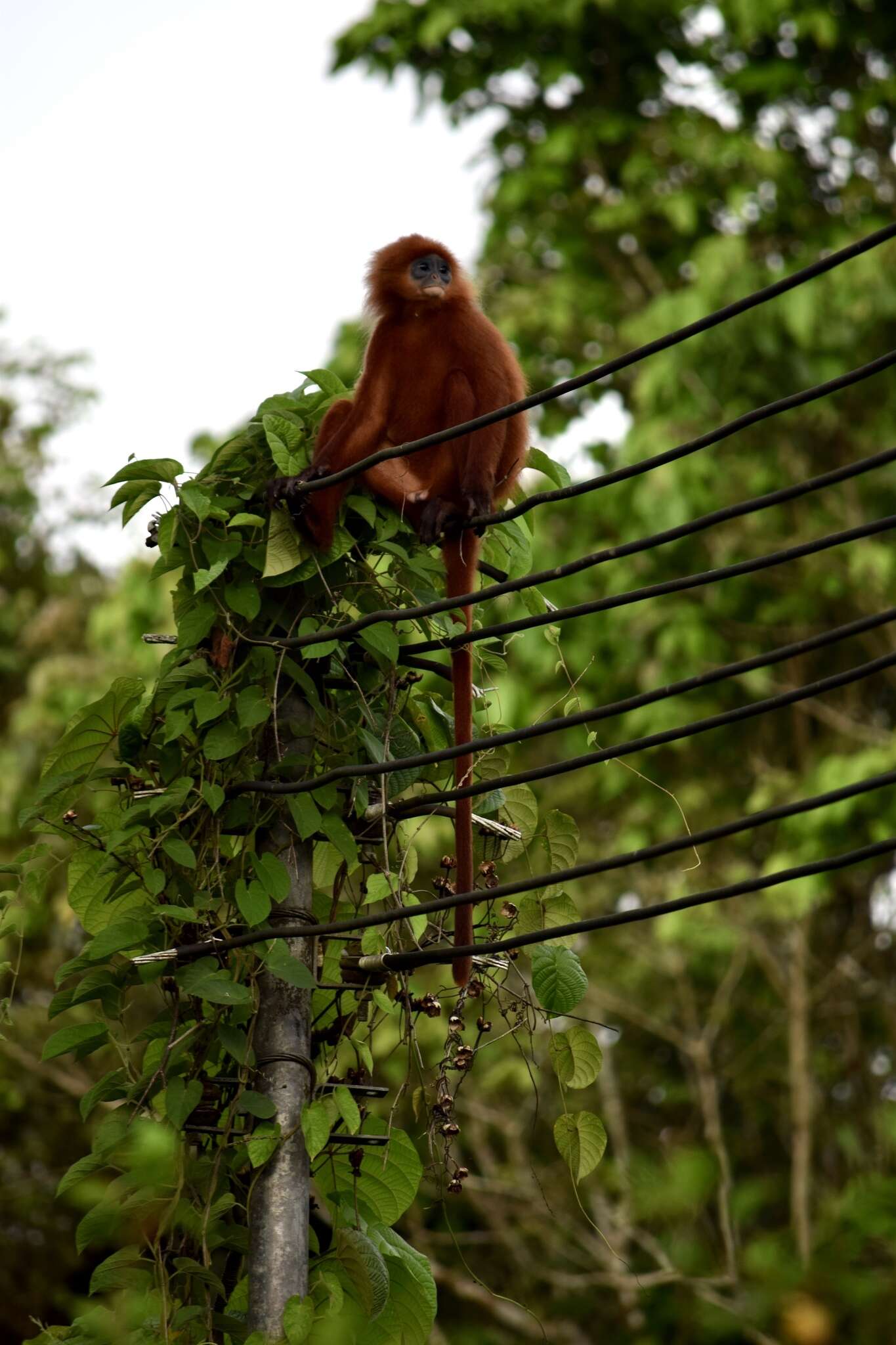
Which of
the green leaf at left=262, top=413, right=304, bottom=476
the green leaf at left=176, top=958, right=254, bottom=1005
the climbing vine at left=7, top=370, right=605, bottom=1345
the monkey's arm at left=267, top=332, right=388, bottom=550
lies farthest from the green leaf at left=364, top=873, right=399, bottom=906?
the green leaf at left=262, top=413, right=304, bottom=476

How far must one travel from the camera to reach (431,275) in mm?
3158

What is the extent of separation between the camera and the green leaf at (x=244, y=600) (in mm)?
2439

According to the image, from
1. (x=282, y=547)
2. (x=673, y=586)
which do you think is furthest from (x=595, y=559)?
(x=282, y=547)

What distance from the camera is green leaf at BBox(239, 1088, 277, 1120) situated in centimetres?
220

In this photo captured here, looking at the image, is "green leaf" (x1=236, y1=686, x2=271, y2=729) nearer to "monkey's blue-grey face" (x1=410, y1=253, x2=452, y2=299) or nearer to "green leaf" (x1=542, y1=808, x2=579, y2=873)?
"green leaf" (x1=542, y1=808, x2=579, y2=873)

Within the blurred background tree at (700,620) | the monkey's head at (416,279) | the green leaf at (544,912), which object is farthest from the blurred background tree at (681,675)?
the green leaf at (544,912)

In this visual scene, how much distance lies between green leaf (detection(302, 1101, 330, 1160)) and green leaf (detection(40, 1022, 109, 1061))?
33cm

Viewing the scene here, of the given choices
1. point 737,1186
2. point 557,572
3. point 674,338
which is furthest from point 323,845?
point 737,1186

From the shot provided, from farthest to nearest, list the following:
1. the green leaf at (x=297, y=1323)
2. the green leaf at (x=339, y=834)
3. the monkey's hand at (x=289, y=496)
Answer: the monkey's hand at (x=289, y=496)
the green leaf at (x=339, y=834)
the green leaf at (x=297, y=1323)

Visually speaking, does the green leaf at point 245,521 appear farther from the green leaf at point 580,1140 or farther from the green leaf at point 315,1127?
the green leaf at point 580,1140

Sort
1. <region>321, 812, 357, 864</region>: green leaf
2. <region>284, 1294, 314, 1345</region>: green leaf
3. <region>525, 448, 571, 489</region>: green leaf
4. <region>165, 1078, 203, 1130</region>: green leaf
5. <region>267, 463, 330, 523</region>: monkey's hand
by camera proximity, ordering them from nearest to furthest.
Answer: <region>284, 1294, 314, 1345</region>: green leaf, <region>165, 1078, 203, 1130</region>: green leaf, <region>321, 812, 357, 864</region>: green leaf, <region>267, 463, 330, 523</region>: monkey's hand, <region>525, 448, 571, 489</region>: green leaf

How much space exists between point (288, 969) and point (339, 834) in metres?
0.26

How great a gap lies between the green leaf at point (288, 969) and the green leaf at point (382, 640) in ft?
1.54

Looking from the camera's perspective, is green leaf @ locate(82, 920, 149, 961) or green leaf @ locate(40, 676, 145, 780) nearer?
green leaf @ locate(82, 920, 149, 961)
